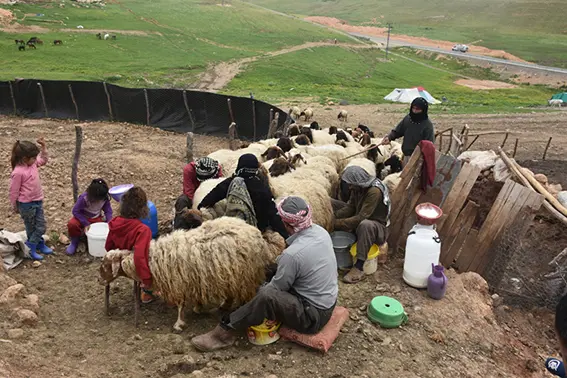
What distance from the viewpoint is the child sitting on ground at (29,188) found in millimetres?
5520

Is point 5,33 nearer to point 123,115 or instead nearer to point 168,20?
point 168,20

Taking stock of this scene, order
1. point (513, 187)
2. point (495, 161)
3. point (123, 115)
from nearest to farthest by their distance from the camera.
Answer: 1. point (513, 187)
2. point (495, 161)
3. point (123, 115)

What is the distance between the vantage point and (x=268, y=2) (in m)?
133

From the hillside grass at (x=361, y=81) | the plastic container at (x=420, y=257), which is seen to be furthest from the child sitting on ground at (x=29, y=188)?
the hillside grass at (x=361, y=81)

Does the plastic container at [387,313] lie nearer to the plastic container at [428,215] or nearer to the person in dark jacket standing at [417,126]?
the plastic container at [428,215]

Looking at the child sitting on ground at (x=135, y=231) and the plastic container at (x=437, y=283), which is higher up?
the child sitting on ground at (x=135, y=231)

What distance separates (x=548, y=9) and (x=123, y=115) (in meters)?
108

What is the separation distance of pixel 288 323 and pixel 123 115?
1373cm

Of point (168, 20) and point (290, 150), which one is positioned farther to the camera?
point (168, 20)

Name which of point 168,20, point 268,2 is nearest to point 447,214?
point 168,20

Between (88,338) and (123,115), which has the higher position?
(88,338)

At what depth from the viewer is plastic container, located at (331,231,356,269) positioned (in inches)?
226

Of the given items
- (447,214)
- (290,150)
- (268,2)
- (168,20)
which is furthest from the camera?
(268,2)

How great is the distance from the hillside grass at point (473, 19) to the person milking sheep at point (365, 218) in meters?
64.7
